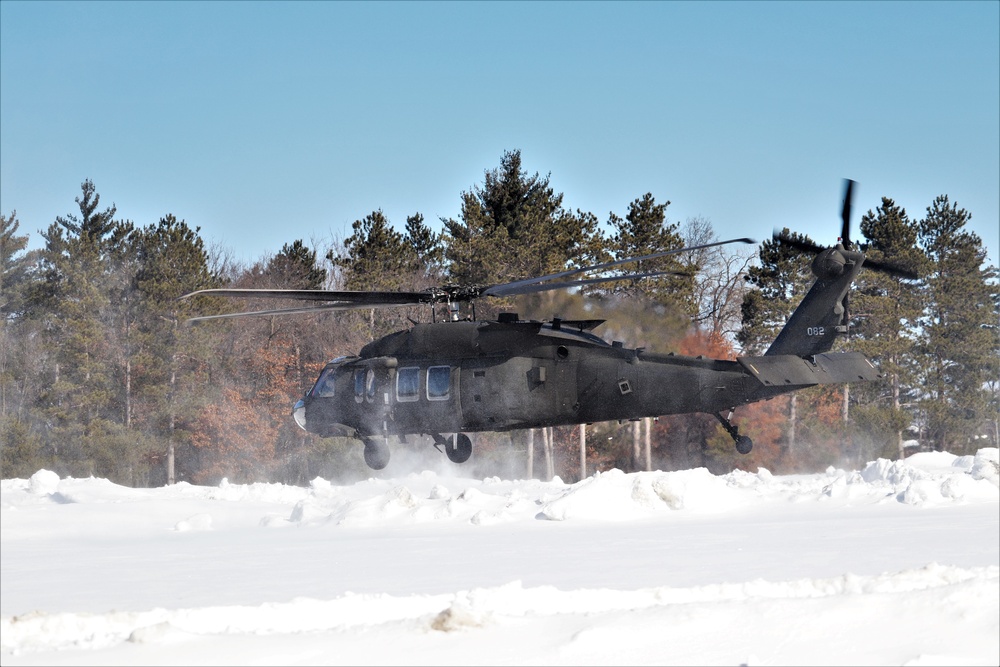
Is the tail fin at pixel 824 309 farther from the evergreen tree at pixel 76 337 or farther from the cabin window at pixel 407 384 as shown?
the evergreen tree at pixel 76 337

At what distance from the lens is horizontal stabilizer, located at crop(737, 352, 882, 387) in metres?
17.1

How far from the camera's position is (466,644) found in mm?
9234

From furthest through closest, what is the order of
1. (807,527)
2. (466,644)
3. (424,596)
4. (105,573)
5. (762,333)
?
(762,333), (807,527), (105,573), (424,596), (466,644)

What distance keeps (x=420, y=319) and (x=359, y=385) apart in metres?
25.9

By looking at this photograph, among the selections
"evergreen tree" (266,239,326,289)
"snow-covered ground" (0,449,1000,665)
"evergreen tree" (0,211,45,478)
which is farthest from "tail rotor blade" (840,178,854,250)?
"evergreen tree" (266,239,326,289)

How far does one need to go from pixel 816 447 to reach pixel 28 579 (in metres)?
36.1

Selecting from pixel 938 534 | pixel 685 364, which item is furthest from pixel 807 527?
pixel 685 364

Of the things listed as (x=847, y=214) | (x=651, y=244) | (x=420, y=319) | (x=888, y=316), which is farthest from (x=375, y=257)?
(x=847, y=214)

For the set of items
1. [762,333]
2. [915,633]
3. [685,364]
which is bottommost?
[915,633]

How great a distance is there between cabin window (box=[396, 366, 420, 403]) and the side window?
0.75m

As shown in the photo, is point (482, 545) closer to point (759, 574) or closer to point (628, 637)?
point (759, 574)

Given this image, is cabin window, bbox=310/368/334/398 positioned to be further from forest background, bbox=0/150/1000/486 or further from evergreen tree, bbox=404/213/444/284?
evergreen tree, bbox=404/213/444/284

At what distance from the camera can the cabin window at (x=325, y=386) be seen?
1889 cm

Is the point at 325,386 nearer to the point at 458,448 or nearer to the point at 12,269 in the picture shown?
the point at 458,448
